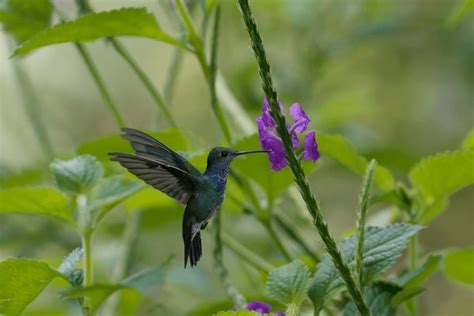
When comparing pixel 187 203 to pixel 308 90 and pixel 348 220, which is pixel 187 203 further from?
pixel 348 220

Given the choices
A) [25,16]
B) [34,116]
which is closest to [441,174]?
[25,16]

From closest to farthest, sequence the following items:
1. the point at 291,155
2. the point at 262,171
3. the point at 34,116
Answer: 1. the point at 291,155
2. the point at 262,171
3. the point at 34,116

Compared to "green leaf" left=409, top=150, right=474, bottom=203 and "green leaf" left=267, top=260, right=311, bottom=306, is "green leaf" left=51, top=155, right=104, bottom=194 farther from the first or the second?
"green leaf" left=409, top=150, right=474, bottom=203

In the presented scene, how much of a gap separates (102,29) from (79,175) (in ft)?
0.74

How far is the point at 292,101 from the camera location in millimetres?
2426

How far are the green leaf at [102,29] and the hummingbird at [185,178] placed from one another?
30 centimetres

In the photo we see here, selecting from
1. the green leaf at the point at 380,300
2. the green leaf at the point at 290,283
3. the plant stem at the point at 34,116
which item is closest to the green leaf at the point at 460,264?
the green leaf at the point at 380,300

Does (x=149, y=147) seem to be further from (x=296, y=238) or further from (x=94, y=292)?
(x=296, y=238)

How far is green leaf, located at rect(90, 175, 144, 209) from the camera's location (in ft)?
3.76

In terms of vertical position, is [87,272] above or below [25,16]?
below

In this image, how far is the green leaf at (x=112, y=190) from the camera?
1145 millimetres

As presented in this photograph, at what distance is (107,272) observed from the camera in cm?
214

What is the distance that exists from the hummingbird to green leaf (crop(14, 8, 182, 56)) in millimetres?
303

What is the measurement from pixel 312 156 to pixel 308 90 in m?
1.58
